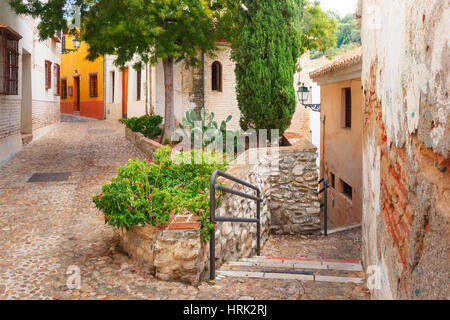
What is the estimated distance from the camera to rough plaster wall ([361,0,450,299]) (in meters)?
1.64

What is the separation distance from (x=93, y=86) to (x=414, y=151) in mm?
24074

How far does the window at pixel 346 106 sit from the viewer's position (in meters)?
11.0

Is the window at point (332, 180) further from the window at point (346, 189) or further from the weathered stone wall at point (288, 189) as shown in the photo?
the weathered stone wall at point (288, 189)

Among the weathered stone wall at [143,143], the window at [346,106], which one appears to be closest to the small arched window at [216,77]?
the weathered stone wall at [143,143]

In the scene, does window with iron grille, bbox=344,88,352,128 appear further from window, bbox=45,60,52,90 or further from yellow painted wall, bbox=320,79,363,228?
window, bbox=45,60,52,90

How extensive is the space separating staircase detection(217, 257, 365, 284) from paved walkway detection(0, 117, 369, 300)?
163mm

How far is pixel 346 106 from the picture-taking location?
11.3 metres

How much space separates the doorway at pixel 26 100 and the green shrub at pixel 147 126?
3010 millimetres

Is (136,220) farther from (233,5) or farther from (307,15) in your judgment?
(307,15)

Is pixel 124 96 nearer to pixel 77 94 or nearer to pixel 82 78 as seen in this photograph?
pixel 82 78

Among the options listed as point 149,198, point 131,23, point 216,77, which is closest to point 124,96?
point 216,77

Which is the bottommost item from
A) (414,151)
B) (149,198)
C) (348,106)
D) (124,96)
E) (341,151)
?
(149,198)

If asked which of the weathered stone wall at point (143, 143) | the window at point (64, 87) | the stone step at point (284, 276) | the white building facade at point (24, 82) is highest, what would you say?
the window at point (64, 87)

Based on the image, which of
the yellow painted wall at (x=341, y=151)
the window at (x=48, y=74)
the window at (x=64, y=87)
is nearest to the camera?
the yellow painted wall at (x=341, y=151)
